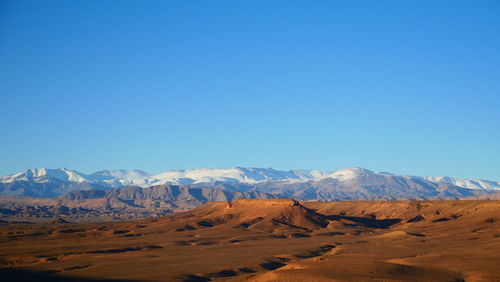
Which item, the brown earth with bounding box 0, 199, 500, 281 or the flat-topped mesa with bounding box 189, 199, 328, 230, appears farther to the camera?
the flat-topped mesa with bounding box 189, 199, 328, 230

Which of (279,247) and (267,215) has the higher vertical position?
(267,215)

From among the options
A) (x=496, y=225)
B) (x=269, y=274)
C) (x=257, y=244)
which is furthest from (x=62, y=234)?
(x=496, y=225)

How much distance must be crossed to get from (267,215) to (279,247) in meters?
61.3

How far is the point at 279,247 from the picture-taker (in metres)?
114

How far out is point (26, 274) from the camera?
80.5 metres

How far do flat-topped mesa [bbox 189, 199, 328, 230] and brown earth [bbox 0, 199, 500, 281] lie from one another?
1.21 feet

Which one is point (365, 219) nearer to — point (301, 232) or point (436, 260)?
point (301, 232)

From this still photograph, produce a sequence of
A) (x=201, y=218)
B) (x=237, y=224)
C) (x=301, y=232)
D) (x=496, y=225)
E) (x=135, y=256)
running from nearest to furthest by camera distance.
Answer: (x=135, y=256) < (x=496, y=225) < (x=301, y=232) < (x=237, y=224) < (x=201, y=218)

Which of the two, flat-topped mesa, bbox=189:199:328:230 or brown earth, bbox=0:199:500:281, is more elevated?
flat-topped mesa, bbox=189:199:328:230

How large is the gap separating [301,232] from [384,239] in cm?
2838

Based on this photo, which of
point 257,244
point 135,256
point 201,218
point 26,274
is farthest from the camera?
point 201,218

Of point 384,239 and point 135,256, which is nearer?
point 135,256

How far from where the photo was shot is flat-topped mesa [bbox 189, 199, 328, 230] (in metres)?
164

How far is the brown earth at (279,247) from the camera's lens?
74.8 meters
